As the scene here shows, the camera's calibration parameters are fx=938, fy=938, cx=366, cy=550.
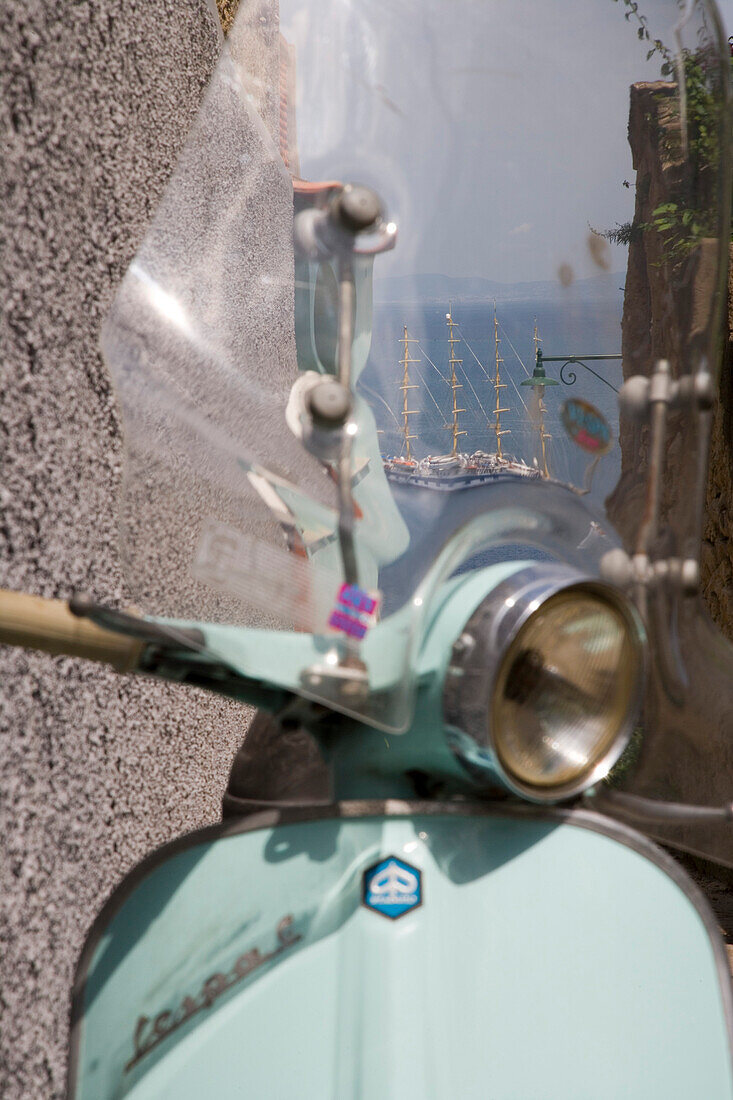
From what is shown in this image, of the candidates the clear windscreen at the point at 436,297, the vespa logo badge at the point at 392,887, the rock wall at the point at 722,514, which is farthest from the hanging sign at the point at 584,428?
the rock wall at the point at 722,514

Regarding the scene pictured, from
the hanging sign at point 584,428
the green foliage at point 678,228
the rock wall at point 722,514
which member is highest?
the rock wall at point 722,514

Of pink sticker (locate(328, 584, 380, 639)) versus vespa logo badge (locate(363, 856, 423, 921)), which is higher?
pink sticker (locate(328, 584, 380, 639))

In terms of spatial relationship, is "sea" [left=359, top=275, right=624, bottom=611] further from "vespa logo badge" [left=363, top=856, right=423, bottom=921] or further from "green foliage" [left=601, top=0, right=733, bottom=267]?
"vespa logo badge" [left=363, top=856, right=423, bottom=921]

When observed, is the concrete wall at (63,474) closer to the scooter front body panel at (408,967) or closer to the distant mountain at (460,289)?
the scooter front body panel at (408,967)

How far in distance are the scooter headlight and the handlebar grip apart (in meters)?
0.27

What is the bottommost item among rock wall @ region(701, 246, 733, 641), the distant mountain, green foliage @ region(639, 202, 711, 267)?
the distant mountain

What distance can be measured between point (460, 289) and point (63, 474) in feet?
2.66

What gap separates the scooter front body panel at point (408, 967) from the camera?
79cm

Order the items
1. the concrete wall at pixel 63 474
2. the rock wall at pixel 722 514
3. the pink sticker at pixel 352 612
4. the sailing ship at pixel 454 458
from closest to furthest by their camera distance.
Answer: the pink sticker at pixel 352 612
the sailing ship at pixel 454 458
the concrete wall at pixel 63 474
the rock wall at pixel 722 514

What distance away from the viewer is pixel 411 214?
0.80 meters

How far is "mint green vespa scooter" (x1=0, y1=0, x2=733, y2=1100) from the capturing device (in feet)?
2.47

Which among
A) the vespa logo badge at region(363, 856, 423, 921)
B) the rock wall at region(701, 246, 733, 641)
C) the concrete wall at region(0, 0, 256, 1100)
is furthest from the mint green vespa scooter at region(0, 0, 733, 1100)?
the rock wall at region(701, 246, 733, 641)

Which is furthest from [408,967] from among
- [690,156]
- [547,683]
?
[690,156]

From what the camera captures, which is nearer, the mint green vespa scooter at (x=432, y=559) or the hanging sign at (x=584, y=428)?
the mint green vespa scooter at (x=432, y=559)
